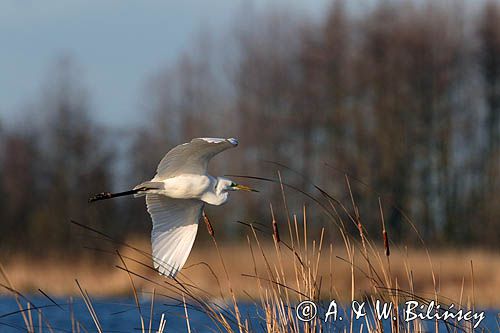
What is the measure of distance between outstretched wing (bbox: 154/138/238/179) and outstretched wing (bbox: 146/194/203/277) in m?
0.17

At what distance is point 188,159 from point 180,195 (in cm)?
23

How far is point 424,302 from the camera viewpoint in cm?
439

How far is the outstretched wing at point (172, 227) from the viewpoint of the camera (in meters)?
5.18

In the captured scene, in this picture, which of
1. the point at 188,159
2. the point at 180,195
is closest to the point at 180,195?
the point at 180,195

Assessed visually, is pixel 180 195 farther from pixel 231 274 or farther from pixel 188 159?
pixel 231 274

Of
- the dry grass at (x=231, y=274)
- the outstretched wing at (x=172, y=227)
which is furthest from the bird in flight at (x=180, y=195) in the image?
the dry grass at (x=231, y=274)

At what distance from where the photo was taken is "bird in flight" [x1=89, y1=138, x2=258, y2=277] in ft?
16.8

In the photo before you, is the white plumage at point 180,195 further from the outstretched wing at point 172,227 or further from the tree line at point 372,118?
the tree line at point 372,118

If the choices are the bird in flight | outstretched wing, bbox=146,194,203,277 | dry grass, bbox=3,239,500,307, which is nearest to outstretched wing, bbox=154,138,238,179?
the bird in flight

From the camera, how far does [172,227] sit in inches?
213

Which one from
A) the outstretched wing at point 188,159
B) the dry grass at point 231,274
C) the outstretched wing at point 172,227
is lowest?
the dry grass at point 231,274

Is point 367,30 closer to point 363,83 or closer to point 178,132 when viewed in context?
point 363,83

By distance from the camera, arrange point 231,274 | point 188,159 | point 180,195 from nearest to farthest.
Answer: point 180,195
point 188,159
point 231,274

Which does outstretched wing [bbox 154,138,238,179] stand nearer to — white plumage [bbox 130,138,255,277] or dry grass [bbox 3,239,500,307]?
white plumage [bbox 130,138,255,277]
